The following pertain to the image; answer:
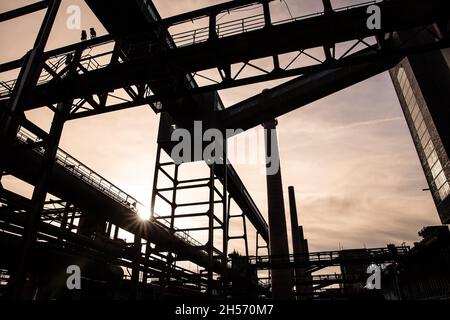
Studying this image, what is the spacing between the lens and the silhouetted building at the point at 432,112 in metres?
14.1

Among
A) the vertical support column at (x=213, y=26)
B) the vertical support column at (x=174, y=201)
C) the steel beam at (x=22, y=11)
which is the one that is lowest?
the vertical support column at (x=174, y=201)

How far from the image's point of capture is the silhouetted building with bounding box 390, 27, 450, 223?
556 inches

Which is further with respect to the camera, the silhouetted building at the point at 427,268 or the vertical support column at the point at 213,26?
the silhouetted building at the point at 427,268

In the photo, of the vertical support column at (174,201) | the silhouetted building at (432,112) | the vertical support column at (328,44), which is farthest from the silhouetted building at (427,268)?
the vertical support column at (174,201)

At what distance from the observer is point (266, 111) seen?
551 inches

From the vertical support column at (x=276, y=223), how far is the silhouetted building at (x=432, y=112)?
9215 mm

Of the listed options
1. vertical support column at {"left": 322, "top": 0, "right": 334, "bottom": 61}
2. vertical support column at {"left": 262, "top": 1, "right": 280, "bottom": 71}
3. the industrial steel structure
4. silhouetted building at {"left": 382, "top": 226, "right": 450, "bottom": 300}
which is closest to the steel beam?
the industrial steel structure

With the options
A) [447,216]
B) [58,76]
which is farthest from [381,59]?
[447,216]

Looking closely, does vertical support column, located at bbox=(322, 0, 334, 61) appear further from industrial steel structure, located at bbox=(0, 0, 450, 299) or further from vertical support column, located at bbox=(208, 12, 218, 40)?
vertical support column, located at bbox=(208, 12, 218, 40)

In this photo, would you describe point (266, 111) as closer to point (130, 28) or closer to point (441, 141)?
point (130, 28)

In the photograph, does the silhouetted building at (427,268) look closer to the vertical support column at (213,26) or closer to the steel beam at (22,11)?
the vertical support column at (213,26)

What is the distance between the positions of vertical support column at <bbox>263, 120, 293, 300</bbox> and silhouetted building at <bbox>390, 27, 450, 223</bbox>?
30.2 feet
